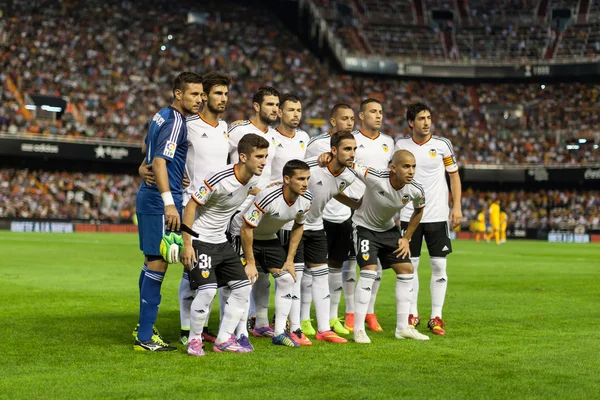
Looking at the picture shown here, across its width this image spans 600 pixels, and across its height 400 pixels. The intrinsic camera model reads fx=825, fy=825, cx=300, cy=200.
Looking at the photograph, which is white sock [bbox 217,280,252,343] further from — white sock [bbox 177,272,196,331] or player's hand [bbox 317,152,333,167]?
player's hand [bbox 317,152,333,167]

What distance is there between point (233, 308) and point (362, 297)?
1.59 meters

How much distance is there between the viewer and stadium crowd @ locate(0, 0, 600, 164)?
144ft

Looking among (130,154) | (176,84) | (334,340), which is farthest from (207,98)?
(130,154)

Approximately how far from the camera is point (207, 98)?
817cm

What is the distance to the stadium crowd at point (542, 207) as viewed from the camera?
161ft

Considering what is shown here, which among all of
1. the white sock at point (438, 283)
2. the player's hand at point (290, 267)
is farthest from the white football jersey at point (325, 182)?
the white sock at point (438, 283)

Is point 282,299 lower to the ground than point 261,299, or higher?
higher

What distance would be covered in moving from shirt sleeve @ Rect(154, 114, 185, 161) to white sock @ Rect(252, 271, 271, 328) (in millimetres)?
2100

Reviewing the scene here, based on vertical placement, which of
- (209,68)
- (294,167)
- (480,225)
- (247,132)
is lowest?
(480,225)

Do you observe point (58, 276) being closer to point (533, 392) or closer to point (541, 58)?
point (533, 392)

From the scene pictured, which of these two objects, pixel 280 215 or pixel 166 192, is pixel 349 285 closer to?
pixel 280 215

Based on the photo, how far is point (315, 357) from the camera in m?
7.43

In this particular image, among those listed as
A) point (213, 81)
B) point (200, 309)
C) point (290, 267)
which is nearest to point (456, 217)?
point (290, 267)

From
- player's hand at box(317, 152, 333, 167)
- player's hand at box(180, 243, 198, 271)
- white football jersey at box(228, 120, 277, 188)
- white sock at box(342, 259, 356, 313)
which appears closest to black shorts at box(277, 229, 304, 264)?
white football jersey at box(228, 120, 277, 188)
